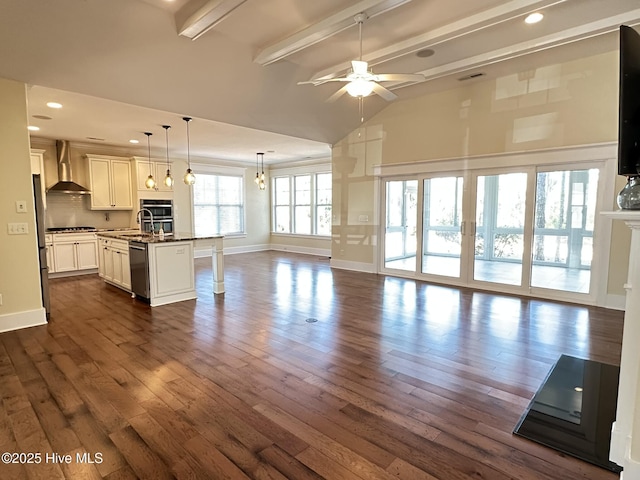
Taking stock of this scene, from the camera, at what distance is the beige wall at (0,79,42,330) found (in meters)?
3.76

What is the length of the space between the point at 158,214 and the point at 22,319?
182 inches

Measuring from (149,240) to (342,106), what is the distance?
3.97 metres

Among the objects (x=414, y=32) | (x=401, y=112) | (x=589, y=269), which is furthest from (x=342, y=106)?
(x=589, y=269)

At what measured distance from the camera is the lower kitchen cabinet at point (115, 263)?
5.44 m

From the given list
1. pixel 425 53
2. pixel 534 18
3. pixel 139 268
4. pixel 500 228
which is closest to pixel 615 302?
pixel 500 228

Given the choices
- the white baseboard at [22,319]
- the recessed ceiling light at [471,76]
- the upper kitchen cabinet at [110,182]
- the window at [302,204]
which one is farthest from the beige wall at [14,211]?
the window at [302,204]

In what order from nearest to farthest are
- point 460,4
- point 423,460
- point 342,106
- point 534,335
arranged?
point 423,460
point 460,4
point 534,335
point 342,106

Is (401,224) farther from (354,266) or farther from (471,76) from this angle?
(471,76)

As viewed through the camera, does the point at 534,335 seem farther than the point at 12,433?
Yes

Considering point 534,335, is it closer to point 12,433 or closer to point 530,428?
point 530,428

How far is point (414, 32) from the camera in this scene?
12.8 feet

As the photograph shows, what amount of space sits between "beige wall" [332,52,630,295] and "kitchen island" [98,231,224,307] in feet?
10.6

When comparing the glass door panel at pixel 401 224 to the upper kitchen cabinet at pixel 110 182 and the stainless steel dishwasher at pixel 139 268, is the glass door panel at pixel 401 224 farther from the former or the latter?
the upper kitchen cabinet at pixel 110 182

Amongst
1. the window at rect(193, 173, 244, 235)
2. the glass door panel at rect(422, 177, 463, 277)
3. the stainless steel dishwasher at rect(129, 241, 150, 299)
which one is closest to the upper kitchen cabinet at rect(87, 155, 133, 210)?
the window at rect(193, 173, 244, 235)
